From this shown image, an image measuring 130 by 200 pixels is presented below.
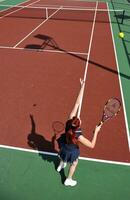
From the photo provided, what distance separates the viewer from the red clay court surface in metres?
7.96

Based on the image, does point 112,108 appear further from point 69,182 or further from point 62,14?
point 62,14

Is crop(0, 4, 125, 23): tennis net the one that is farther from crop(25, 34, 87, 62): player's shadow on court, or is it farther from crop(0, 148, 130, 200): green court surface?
crop(0, 148, 130, 200): green court surface

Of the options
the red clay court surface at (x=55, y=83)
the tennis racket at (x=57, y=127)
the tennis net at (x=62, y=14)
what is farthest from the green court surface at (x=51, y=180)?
the tennis net at (x=62, y=14)

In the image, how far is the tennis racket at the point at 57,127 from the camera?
26.7ft

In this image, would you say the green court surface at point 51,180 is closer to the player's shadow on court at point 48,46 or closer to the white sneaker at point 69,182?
the white sneaker at point 69,182

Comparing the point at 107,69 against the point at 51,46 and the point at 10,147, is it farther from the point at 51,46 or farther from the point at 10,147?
the point at 10,147

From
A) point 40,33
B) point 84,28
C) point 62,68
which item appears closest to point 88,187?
point 62,68

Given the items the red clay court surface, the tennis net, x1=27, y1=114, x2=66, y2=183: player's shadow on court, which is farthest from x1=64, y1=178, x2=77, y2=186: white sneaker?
the tennis net

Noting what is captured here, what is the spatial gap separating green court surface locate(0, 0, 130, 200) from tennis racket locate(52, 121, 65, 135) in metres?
1.15

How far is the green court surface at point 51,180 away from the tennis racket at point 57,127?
1.19 metres

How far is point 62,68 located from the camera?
12.5 m

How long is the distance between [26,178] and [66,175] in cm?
93

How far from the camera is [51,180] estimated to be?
6.46 meters

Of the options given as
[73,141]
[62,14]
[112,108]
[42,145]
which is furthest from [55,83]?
[62,14]
